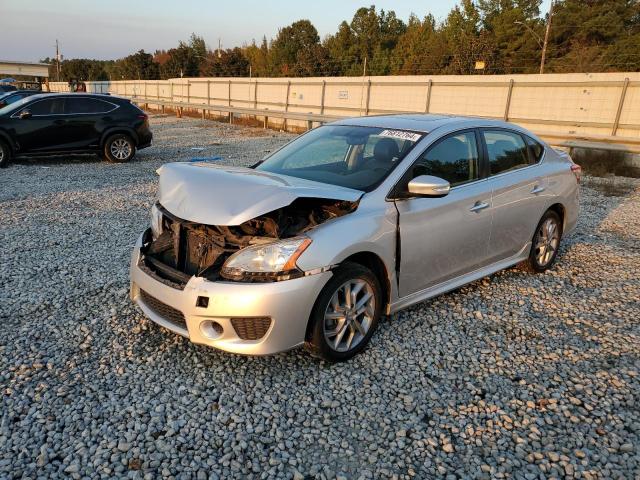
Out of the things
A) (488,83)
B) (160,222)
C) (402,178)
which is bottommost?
(160,222)

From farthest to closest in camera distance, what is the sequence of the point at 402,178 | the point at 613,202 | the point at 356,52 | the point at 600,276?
1. the point at 356,52
2. the point at 613,202
3. the point at 600,276
4. the point at 402,178

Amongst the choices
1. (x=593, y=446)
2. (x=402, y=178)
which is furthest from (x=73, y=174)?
(x=593, y=446)

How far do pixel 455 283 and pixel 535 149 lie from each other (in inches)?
77.8

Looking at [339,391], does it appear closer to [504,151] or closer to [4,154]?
[504,151]

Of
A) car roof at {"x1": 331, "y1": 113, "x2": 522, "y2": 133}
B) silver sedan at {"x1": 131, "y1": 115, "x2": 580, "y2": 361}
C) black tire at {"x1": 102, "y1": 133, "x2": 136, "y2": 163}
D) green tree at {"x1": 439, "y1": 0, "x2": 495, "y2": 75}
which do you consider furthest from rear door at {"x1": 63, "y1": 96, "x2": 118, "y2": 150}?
green tree at {"x1": 439, "y1": 0, "x2": 495, "y2": 75}

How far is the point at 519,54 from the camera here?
4425 centimetres

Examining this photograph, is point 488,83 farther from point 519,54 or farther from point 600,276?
point 519,54

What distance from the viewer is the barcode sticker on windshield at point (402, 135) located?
403 cm

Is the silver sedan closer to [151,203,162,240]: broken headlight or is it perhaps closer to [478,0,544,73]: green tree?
[151,203,162,240]: broken headlight

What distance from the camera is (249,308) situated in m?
3.02

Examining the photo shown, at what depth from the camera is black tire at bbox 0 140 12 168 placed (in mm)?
11253

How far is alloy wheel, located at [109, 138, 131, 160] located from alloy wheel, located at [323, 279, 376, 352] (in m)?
10.9

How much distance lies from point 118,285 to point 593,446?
13.4ft

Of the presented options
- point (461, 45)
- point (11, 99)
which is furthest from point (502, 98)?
point (461, 45)
